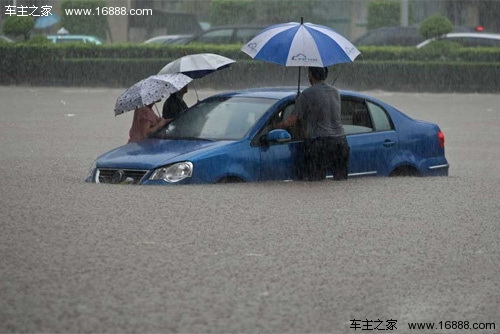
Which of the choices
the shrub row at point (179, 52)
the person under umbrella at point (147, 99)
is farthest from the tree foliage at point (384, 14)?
the person under umbrella at point (147, 99)

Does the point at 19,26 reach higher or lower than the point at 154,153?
higher

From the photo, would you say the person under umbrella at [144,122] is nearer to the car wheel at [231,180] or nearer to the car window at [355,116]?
the car wheel at [231,180]

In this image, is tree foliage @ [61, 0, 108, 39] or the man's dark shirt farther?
tree foliage @ [61, 0, 108, 39]

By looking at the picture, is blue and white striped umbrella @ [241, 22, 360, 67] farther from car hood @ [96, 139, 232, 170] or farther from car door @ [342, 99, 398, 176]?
car hood @ [96, 139, 232, 170]

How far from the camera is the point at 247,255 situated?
347 inches

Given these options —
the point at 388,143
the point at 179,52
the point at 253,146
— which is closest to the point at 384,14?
the point at 179,52

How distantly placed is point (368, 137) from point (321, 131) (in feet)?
2.33

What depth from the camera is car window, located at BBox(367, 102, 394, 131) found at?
13586 mm

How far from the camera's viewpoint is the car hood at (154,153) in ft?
40.1

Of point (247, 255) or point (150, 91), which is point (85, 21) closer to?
point (150, 91)

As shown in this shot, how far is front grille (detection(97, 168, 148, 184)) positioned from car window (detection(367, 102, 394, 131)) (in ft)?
9.30

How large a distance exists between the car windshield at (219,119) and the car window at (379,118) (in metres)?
1.22

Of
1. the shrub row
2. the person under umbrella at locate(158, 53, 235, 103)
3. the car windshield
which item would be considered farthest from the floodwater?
the shrub row

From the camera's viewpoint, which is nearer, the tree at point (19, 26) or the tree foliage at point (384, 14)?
the tree at point (19, 26)
